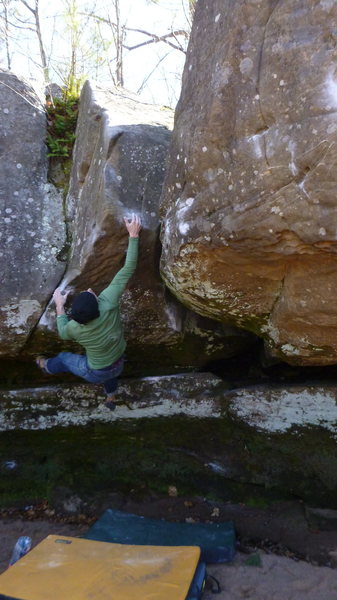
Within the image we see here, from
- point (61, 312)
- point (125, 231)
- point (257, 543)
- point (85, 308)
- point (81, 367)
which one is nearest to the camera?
point (85, 308)

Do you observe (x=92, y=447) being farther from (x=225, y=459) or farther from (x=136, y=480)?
(x=225, y=459)

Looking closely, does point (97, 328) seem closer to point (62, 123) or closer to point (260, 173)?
point (260, 173)

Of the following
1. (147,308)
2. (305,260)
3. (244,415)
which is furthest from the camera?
(244,415)

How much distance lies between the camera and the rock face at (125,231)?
3811 millimetres

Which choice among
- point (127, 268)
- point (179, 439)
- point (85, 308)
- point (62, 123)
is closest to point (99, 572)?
point (179, 439)

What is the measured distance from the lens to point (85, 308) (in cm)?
359

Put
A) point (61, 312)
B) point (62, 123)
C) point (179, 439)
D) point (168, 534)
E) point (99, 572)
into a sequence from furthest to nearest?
point (179, 439) < point (62, 123) < point (168, 534) < point (61, 312) < point (99, 572)

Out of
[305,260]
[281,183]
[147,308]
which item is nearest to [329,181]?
[281,183]

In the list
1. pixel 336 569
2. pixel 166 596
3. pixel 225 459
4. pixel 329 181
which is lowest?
pixel 336 569

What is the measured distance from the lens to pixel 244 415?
14.7 ft

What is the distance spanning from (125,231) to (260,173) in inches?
45.7

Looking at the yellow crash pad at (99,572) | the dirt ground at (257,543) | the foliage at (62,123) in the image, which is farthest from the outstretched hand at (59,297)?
the dirt ground at (257,543)

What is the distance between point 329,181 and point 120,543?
3.13 m

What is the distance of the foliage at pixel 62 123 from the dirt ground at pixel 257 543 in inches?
128
